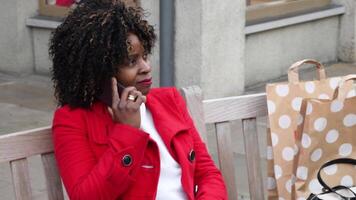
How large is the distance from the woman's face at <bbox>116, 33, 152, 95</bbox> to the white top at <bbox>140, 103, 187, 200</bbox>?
15 centimetres

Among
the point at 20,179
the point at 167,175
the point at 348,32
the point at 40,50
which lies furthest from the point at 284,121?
the point at 348,32

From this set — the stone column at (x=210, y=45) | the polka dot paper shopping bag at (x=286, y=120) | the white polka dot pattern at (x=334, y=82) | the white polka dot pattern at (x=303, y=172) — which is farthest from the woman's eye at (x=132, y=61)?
the stone column at (x=210, y=45)

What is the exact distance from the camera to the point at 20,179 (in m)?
2.46

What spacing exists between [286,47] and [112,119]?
613cm

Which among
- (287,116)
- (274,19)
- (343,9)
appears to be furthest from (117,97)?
(343,9)

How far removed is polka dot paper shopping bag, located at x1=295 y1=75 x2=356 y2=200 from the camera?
110 inches

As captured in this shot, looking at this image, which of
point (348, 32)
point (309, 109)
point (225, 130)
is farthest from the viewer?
point (348, 32)

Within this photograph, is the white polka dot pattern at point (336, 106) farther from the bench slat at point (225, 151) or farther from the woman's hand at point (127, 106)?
the woman's hand at point (127, 106)

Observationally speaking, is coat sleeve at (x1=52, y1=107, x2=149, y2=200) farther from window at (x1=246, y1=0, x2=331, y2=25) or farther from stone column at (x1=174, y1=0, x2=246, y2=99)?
window at (x1=246, y1=0, x2=331, y2=25)

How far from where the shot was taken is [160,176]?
8.61ft

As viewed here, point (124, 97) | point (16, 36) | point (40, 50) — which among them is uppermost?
point (124, 97)

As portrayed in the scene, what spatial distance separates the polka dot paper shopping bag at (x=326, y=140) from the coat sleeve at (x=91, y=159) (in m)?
0.61

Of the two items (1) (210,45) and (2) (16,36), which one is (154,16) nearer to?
(1) (210,45)

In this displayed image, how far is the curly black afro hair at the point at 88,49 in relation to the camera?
2506mm
